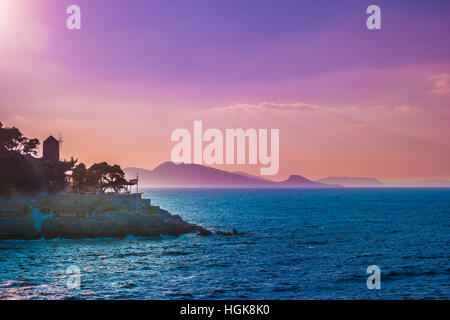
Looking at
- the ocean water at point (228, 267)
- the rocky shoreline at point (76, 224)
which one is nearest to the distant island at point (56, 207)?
the rocky shoreline at point (76, 224)

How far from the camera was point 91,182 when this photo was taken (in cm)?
8900

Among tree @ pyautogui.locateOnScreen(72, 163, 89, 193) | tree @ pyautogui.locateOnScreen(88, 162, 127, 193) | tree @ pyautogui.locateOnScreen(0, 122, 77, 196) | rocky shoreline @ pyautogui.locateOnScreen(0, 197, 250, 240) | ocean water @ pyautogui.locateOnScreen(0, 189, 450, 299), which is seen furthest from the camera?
tree @ pyautogui.locateOnScreen(88, 162, 127, 193)

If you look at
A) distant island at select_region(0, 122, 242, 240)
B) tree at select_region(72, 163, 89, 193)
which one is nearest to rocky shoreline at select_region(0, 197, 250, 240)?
distant island at select_region(0, 122, 242, 240)

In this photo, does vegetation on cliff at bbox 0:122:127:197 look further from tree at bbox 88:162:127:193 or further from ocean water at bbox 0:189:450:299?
ocean water at bbox 0:189:450:299

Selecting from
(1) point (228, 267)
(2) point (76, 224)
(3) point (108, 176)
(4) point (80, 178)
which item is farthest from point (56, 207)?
(1) point (228, 267)

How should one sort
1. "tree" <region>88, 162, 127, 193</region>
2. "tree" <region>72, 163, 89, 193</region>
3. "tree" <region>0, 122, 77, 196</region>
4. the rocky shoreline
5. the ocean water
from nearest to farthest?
the ocean water < the rocky shoreline < "tree" <region>0, 122, 77, 196</region> < "tree" <region>72, 163, 89, 193</region> < "tree" <region>88, 162, 127, 193</region>

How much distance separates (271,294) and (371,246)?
32.8 meters

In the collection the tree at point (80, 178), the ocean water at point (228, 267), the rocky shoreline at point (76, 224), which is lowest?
the ocean water at point (228, 267)

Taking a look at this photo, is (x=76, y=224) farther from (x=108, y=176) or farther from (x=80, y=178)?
(x=108, y=176)

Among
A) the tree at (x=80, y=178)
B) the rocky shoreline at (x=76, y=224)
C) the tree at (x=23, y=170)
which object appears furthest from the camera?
the tree at (x=80, y=178)

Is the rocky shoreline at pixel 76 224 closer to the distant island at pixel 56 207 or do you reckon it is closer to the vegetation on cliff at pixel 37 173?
the distant island at pixel 56 207

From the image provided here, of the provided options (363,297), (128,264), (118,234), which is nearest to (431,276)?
(363,297)

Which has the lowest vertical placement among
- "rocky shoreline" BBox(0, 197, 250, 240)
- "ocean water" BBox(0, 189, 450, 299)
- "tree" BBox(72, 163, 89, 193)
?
"ocean water" BBox(0, 189, 450, 299)

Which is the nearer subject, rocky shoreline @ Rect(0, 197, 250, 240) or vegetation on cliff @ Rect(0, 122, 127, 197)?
rocky shoreline @ Rect(0, 197, 250, 240)
